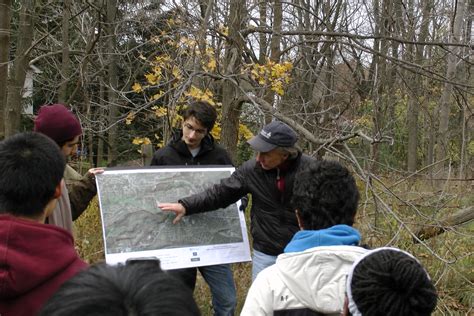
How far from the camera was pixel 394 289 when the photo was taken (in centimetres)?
148

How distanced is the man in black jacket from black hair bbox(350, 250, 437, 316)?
97.6 inches

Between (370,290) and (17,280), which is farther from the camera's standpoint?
(17,280)

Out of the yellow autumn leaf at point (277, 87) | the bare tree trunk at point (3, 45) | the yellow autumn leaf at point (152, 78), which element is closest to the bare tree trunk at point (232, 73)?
the yellow autumn leaf at point (277, 87)

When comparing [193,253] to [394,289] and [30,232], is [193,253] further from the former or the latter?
[394,289]

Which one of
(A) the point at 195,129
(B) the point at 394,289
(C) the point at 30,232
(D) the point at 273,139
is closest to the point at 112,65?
(A) the point at 195,129

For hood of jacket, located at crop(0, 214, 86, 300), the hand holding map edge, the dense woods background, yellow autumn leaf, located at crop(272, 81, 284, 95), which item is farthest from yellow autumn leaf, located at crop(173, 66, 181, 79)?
hood of jacket, located at crop(0, 214, 86, 300)

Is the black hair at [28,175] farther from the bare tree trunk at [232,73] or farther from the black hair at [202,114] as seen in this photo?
the bare tree trunk at [232,73]

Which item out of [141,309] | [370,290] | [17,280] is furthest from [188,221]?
[141,309]

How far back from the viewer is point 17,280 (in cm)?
168

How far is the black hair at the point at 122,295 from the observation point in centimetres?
101

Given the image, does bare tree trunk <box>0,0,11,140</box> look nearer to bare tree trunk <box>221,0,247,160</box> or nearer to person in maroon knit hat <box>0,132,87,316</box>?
bare tree trunk <box>221,0,247,160</box>

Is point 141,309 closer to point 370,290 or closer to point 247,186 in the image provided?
point 370,290

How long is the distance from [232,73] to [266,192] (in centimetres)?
Result: 362

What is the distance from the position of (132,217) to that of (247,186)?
2.91ft
